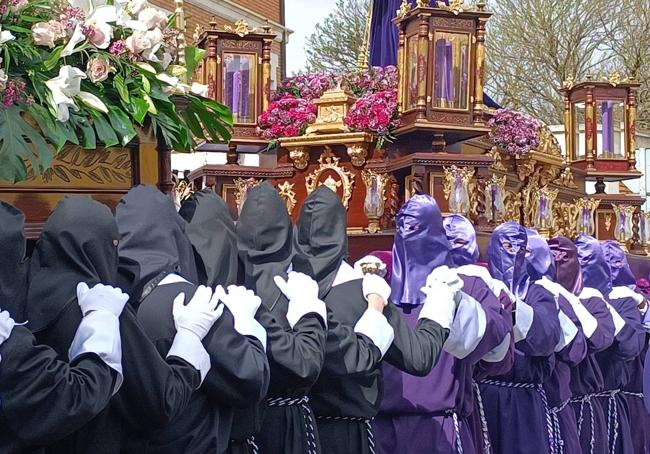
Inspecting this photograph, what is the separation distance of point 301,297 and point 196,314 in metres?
0.66

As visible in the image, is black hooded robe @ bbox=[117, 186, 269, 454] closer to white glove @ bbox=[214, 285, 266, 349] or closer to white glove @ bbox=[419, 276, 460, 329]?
white glove @ bbox=[214, 285, 266, 349]

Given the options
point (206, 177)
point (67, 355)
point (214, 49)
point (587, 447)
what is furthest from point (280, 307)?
point (214, 49)

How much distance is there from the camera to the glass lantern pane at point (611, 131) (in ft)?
36.5

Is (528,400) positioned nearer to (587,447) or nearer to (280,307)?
(587,447)

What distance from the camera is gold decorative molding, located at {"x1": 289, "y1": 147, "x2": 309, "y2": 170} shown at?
812 cm

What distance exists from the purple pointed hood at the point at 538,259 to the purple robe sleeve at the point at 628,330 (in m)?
0.84

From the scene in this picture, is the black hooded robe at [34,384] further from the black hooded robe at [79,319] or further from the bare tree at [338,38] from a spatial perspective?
the bare tree at [338,38]

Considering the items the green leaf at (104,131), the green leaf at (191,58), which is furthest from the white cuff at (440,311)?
the green leaf at (104,131)

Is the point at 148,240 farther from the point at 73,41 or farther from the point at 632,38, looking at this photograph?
the point at 632,38

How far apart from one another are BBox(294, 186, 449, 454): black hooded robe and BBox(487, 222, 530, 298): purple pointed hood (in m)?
1.31

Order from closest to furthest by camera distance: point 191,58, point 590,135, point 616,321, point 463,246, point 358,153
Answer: point 191,58
point 463,246
point 616,321
point 358,153
point 590,135

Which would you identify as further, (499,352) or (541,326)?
(541,326)

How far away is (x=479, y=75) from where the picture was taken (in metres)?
7.94

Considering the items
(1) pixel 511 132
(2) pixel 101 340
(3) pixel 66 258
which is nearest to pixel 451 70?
(1) pixel 511 132
